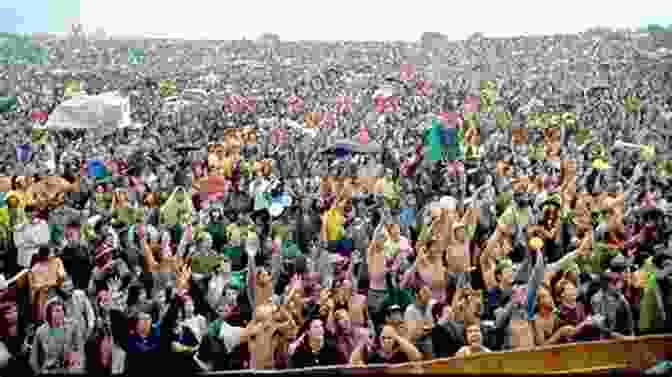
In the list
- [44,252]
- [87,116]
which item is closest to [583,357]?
[44,252]

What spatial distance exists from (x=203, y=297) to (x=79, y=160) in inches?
263

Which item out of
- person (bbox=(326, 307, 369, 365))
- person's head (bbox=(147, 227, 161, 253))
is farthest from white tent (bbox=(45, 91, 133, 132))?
person (bbox=(326, 307, 369, 365))

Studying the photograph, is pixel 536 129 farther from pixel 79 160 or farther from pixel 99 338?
pixel 99 338

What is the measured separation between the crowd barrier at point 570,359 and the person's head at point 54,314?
216 cm

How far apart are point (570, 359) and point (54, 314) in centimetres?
337

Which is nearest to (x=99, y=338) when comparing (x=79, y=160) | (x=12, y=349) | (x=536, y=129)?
(x=12, y=349)

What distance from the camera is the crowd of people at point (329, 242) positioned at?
4.09 meters

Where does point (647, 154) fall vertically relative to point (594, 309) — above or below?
above

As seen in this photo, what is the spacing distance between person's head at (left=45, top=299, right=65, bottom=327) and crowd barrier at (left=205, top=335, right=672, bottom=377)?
7.10 feet

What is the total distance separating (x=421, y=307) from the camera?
4.44 meters

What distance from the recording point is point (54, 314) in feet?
13.0

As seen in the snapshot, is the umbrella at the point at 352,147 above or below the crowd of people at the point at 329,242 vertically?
above

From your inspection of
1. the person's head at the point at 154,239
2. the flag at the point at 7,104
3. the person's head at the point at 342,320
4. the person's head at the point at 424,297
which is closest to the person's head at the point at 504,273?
the person's head at the point at 424,297

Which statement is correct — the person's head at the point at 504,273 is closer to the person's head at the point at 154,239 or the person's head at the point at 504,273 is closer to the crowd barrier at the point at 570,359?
the crowd barrier at the point at 570,359
